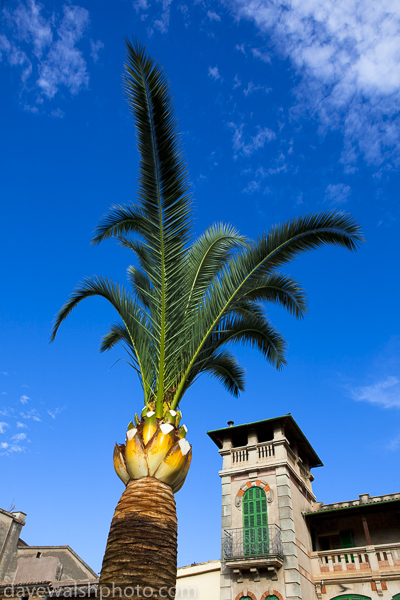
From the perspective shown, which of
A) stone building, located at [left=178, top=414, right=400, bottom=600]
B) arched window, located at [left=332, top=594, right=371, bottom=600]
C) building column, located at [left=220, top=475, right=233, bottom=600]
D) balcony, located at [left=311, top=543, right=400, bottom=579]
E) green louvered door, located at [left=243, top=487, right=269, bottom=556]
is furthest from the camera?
green louvered door, located at [left=243, top=487, right=269, bottom=556]

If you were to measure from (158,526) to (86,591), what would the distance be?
587 inches

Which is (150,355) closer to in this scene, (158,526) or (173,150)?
(158,526)

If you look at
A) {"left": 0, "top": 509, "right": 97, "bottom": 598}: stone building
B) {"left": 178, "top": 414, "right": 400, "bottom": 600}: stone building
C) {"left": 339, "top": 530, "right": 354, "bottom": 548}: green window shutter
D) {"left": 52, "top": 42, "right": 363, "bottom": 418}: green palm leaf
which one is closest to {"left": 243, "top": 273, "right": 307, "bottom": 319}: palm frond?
{"left": 52, "top": 42, "right": 363, "bottom": 418}: green palm leaf

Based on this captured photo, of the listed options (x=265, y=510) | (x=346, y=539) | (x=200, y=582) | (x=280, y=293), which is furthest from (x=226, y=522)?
(x=280, y=293)

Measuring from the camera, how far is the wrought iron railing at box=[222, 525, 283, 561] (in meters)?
17.0

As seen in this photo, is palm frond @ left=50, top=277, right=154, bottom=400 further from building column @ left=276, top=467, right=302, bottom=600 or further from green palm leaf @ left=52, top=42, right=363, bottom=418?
building column @ left=276, top=467, right=302, bottom=600

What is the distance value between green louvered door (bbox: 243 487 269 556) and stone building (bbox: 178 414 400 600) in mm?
39

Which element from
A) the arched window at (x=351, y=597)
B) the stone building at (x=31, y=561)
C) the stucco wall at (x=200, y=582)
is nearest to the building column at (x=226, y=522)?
the stucco wall at (x=200, y=582)

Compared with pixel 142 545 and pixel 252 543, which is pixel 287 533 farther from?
pixel 142 545

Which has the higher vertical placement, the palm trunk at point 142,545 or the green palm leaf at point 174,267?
the green palm leaf at point 174,267

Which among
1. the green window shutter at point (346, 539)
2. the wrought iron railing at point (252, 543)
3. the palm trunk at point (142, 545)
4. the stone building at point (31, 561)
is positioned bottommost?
the palm trunk at point (142, 545)

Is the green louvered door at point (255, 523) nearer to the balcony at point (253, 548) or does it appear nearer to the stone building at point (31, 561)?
the balcony at point (253, 548)

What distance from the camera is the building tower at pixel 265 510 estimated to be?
54.6 ft

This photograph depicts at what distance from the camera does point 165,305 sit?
8453 mm
